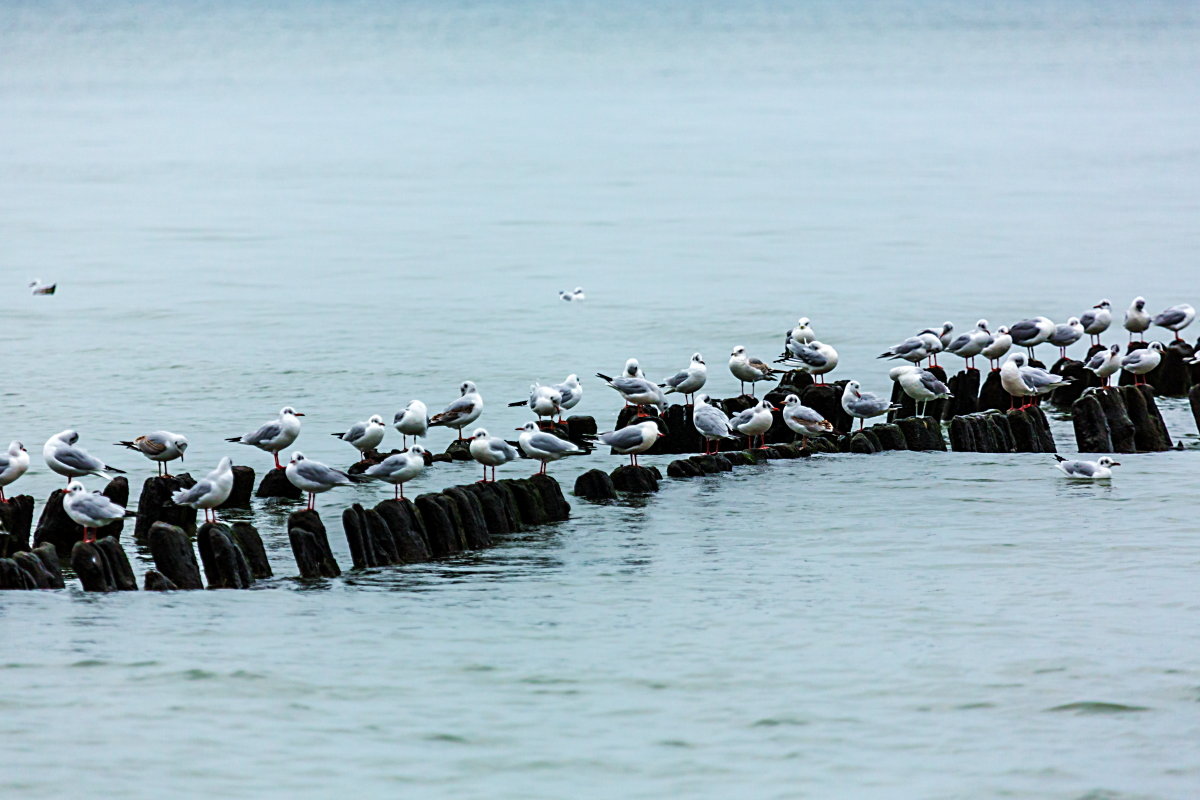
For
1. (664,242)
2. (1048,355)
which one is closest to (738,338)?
(1048,355)

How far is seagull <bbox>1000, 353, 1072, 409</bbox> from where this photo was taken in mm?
21047

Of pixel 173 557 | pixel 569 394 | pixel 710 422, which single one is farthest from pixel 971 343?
pixel 173 557

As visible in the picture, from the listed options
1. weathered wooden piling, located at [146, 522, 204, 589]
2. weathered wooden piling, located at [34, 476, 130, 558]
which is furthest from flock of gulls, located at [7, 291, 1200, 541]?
weathered wooden piling, located at [146, 522, 204, 589]

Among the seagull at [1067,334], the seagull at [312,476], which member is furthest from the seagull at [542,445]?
the seagull at [1067,334]

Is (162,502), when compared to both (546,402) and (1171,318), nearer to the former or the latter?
(546,402)

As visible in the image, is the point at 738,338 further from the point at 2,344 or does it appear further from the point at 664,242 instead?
the point at 664,242

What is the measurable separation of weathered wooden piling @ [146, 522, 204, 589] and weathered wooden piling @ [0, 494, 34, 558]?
185 centimetres

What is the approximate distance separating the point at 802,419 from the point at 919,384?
184cm

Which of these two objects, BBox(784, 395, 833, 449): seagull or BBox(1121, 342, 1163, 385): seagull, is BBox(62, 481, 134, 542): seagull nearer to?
BBox(784, 395, 833, 449): seagull

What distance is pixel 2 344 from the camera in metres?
Result: 31.1

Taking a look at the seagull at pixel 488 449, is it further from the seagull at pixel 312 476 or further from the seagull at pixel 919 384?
the seagull at pixel 919 384

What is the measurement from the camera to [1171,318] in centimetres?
2473

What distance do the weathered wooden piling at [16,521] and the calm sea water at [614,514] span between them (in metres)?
1.51

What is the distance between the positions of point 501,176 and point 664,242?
2305 centimetres
